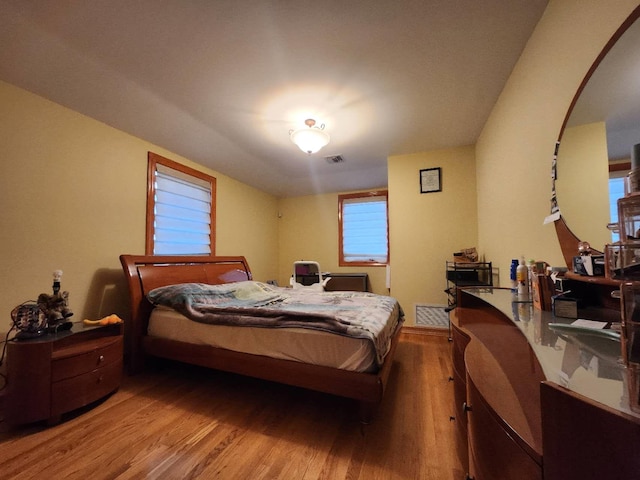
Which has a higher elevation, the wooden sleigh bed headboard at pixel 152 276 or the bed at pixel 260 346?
the wooden sleigh bed headboard at pixel 152 276

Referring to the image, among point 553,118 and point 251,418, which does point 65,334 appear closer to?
point 251,418

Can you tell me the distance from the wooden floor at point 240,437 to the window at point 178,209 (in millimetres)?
1574

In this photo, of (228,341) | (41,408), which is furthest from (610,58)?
(41,408)

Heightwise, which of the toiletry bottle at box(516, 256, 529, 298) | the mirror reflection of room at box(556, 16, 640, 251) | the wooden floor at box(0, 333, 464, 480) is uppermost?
the mirror reflection of room at box(556, 16, 640, 251)

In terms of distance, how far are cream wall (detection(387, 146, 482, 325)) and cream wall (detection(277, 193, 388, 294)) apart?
1120mm

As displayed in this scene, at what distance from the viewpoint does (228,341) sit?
192 centimetres

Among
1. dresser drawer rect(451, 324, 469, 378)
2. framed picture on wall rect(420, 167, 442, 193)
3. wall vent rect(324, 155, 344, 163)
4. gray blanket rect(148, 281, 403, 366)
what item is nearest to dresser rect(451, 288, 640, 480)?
dresser drawer rect(451, 324, 469, 378)

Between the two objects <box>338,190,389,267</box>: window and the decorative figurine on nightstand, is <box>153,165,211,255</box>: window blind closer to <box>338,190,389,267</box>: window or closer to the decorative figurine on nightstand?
the decorative figurine on nightstand

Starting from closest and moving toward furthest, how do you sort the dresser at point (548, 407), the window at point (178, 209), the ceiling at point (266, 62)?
the dresser at point (548, 407)
the ceiling at point (266, 62)
the window at point (178, 209)

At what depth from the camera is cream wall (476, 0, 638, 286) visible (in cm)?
115

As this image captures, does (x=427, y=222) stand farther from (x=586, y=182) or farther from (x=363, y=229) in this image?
(x=586, y=182)

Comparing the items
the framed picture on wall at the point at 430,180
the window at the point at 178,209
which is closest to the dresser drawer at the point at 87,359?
the window at the point at 178,209

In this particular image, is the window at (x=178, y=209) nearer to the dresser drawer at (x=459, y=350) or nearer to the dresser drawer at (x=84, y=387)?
the dresser drawer at (x=84, y=387)

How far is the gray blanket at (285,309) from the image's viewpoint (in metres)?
1.68
